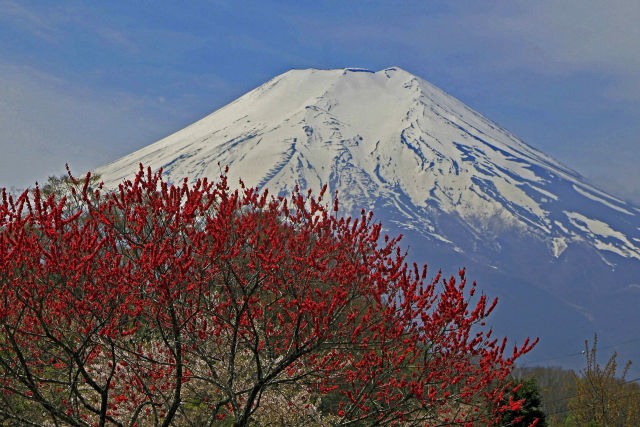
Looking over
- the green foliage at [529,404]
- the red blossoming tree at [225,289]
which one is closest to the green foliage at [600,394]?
the green foliage at [529,404]

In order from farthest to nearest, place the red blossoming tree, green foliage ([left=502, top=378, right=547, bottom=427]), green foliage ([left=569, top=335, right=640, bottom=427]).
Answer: green foliage ([left=502, top=378, right=547, bottom=427]) → green foliage ([left=569, top=335, right=640, bottom=427]) → the red blossoming tree

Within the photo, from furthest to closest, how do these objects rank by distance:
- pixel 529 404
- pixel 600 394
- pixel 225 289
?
pixel 600 394, pixel 529 404, pixel 225 289

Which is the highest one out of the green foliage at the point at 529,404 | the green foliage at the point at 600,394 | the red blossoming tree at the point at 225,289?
the green foliage at the point at 600,394

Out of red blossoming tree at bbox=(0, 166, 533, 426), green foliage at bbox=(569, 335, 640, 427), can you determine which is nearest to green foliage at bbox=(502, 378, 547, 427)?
green foliage at bbox=(569, 335, 640, 427)

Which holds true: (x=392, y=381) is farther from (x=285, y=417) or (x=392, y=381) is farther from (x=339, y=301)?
(x=285, y=417)

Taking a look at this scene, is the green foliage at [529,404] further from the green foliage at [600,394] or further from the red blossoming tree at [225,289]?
the red blossoming tree at [225,289]

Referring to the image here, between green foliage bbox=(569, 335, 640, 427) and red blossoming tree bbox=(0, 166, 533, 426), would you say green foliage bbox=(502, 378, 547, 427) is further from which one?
red blossoming tree bbox=(0, 166, 533, 426)

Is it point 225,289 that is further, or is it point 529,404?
point 529,404

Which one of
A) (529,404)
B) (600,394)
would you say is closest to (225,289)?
(529,404)

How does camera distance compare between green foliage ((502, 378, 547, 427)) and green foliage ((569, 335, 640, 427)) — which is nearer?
green foliage ((569, 335, 640, 427))

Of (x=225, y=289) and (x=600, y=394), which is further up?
(x=600, y=394)

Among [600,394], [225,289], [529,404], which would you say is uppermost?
[600,394]

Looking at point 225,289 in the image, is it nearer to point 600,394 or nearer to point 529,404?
point 529,404

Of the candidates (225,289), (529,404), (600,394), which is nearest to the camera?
(225,289)
